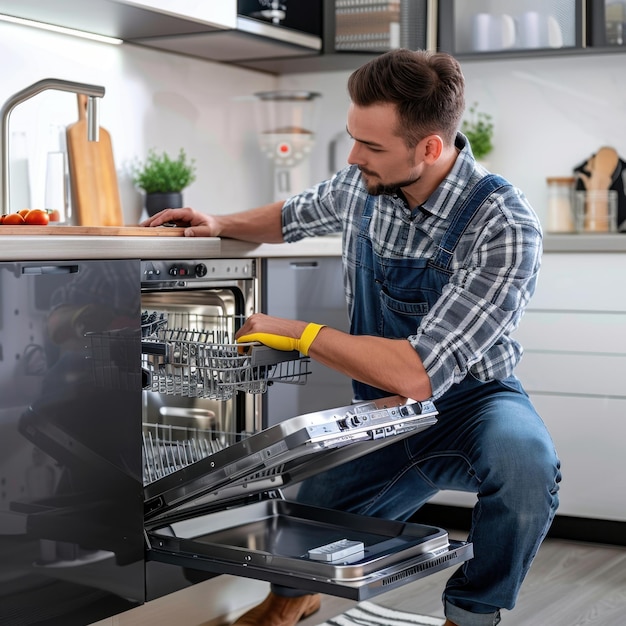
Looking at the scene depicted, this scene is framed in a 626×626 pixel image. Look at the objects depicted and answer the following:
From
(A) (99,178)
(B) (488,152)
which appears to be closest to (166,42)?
(A) (99,178)

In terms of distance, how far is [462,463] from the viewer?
89.5 inches

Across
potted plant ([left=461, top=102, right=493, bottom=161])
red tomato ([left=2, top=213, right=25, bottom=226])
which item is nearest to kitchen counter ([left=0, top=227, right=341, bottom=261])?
red tomato ([left=2, top=213, right=25, bottom=226])

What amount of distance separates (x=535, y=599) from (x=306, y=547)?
0.94 m

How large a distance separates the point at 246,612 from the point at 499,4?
211cm

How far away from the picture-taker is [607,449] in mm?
3225

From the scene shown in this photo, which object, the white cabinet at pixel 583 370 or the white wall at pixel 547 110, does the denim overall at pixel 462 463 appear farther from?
the white wall at pixel 547 110

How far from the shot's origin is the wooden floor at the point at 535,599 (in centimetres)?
246

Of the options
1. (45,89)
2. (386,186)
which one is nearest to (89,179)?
(45,89)

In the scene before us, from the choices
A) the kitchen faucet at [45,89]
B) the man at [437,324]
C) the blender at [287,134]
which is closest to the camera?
the man at [437,324]

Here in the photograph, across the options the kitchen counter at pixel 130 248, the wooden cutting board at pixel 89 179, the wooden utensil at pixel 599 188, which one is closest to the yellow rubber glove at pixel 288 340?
the kitchen counter at pixel 130 248

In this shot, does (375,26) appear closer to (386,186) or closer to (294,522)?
(386,186)

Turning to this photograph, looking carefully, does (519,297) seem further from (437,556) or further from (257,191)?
(257,191)

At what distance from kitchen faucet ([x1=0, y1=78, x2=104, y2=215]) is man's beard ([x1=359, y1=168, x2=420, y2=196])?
610 millimetres

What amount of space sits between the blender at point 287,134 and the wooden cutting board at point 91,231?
4.80 ft
